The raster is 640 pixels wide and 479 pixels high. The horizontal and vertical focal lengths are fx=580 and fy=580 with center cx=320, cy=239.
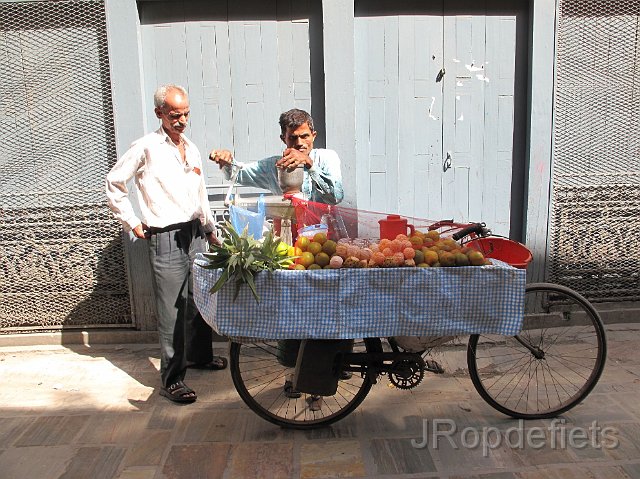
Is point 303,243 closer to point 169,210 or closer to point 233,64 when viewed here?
point 169,210

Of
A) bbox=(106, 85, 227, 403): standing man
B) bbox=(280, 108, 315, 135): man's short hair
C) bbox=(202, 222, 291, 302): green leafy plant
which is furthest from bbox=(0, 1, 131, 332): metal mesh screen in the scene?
bbox=(202, 222, 291, 302): green leafy plant

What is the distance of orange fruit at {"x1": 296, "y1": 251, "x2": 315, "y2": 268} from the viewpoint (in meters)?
2.88

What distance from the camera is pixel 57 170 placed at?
464cm

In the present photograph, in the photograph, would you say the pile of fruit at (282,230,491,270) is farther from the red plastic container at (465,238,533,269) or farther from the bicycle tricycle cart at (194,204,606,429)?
the red plastic container at (465,238,533,269)

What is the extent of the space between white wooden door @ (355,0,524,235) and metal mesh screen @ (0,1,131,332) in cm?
207

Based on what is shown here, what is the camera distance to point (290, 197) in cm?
325

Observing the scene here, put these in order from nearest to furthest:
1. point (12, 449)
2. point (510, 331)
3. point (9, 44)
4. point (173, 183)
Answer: point (510, 331) → point (12, 449) → point (173, 183) → point (9, 44)

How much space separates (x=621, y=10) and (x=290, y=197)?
10.9 ft

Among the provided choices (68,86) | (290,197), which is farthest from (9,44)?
(290,197)

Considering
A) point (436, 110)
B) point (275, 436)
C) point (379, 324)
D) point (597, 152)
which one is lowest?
point (275, 436)

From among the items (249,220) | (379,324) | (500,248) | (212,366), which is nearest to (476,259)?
(500,248)

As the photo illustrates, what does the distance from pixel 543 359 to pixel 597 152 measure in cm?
215

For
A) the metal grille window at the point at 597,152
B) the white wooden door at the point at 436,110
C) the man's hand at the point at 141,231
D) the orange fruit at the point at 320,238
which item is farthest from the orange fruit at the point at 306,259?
the metal grille window at the point at 597,152

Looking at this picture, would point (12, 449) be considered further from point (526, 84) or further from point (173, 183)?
point (526, 84)
